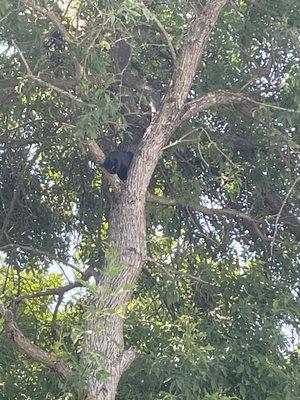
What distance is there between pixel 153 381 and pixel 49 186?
2.62 metres

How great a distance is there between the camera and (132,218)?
5898mm

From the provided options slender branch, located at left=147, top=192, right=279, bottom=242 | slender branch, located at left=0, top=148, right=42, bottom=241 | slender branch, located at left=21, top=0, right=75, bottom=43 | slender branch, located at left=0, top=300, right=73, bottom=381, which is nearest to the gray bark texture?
slender branch, located at left=0, top=300, right=73, bottom=381

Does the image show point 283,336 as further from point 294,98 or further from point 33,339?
point 33,339

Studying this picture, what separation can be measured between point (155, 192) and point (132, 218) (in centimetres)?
194

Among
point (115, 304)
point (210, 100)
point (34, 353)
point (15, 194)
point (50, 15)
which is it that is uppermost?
point (210, 100)

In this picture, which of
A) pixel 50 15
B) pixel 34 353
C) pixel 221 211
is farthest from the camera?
pixel 221 211

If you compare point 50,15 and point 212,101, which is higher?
point 212,101

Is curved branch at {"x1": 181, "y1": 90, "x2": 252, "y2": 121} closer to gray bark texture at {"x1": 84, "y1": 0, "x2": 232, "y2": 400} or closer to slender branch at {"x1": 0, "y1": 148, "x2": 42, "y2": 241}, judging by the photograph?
gray bark texture at {"x1": 84, "y1": 0, "x2": 232, "y2": 400}

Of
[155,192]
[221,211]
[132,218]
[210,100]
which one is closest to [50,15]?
[210,100]

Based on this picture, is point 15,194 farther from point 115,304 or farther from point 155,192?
point 115,304

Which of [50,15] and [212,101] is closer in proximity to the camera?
[50,15]

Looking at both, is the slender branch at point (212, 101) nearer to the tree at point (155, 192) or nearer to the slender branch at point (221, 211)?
the tree at point (155, 192)

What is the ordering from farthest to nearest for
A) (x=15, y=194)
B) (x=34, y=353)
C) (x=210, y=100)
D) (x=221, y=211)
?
1. (x=15, y=194)
2. (x=221, y=211)
3. (x=210, y=100)
4. (x=34, y=353)

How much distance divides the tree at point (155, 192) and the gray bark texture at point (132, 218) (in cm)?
1
